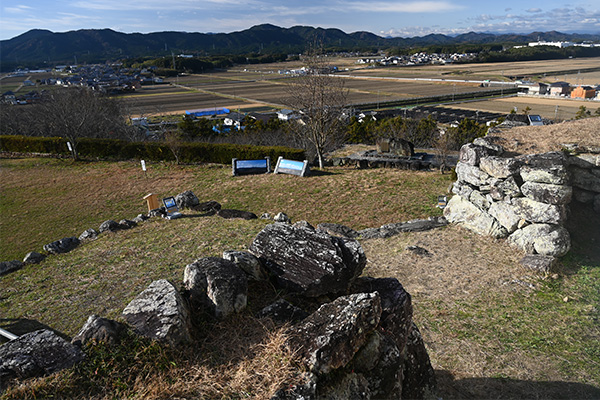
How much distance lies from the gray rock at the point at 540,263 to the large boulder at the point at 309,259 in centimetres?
519

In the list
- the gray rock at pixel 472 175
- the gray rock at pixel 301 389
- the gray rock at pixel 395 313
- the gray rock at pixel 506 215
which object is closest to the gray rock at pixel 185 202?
the gray rock at pixel 472 175

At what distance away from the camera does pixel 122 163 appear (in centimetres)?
2373

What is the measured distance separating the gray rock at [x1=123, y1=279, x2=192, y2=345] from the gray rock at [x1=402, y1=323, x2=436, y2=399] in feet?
A: 8.77

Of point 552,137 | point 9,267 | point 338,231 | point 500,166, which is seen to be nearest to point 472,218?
point 500,166

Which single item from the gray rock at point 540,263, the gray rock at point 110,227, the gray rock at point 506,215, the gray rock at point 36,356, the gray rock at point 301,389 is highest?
the gray rock at point 36,356

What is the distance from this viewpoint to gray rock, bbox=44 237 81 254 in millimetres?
10812

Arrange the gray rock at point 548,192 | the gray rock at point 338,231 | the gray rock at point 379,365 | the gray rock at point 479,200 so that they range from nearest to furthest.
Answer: the gray rock at point 379,365 → the gray rock at point 548,192 → the gray rock at point 479,200 → the gray rock at point 338,231

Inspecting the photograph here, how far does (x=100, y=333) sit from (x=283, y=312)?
2034 mm

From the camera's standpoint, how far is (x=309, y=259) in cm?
532

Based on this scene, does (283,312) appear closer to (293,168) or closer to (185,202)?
(185,202)

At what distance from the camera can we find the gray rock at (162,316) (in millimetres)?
4121

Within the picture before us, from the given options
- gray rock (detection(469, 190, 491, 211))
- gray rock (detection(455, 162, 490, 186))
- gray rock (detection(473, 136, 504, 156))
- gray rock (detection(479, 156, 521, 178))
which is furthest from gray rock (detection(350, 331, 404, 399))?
gray rock (detection(473, 136, 504, 156))

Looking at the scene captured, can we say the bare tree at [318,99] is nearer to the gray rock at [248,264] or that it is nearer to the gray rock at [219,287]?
the gray rock at [248,264]

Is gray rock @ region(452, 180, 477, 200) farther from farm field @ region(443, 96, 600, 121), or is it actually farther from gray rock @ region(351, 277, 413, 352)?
farm field @ region(443, 96, 600, 121)
